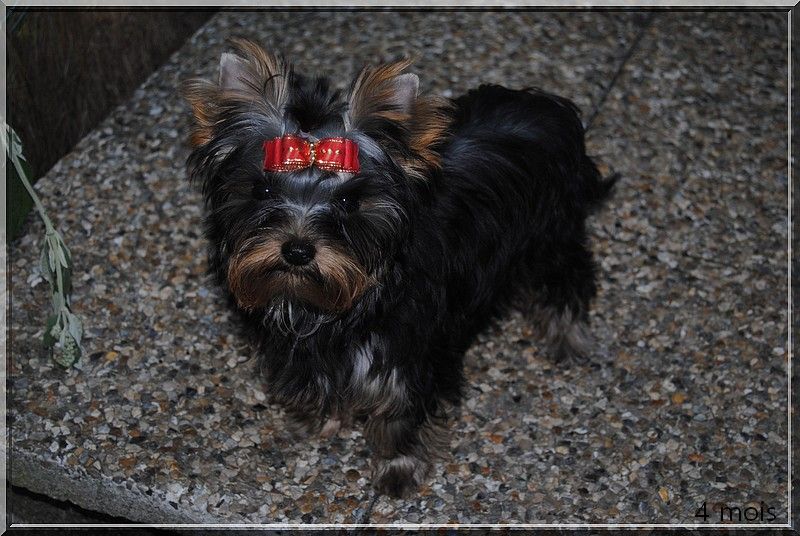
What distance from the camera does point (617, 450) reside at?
4711 mm

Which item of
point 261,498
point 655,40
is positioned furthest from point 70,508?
point 655,40

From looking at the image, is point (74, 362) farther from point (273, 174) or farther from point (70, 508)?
point (273, 174)

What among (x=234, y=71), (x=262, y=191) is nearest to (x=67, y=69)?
(x=234, y=71)

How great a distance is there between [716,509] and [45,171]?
155 inches

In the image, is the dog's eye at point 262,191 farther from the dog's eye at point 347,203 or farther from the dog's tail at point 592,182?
the dog's tail at point 592,182

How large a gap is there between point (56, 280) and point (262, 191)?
1817mm

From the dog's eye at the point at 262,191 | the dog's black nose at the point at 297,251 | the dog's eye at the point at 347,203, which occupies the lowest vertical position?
the dog's black nose at the point at 297,251

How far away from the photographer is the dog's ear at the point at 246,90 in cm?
361

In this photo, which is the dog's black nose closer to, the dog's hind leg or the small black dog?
the small black dog

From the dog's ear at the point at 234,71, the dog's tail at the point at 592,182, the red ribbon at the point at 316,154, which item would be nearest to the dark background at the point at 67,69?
the dog's ear at the point at 234,71

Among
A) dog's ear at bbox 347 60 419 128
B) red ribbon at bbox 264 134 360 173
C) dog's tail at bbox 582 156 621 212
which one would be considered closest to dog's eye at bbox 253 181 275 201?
red ribbon at bbox 264 134 360 173

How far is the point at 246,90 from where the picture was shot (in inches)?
143

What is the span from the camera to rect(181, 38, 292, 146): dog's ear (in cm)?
361

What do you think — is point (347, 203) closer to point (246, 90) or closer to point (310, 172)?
point (310, 172)
